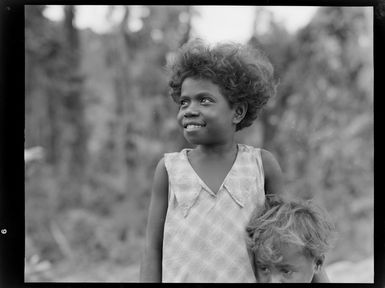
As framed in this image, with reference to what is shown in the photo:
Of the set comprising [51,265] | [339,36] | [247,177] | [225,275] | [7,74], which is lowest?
[51,265]

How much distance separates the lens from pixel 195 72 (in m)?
1.66

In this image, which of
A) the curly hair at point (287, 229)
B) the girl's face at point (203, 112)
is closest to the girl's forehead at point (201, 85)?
the girl's face at point (203, 112)

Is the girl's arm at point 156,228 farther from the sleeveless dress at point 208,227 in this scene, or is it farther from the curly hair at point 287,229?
the curly hair at point 287,229

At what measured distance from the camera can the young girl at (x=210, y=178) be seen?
1617mm

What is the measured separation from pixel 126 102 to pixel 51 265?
1.57 meters

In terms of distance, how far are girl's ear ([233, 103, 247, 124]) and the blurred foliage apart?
3.12m

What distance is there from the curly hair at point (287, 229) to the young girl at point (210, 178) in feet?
0.13

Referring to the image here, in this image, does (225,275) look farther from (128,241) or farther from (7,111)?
(128,241)

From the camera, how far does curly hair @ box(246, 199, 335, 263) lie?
1.59m

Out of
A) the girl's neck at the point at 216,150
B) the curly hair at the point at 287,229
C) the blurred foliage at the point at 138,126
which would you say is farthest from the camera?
the blurred foliage at the point at 138,126

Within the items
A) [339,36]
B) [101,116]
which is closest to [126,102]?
[101,116]

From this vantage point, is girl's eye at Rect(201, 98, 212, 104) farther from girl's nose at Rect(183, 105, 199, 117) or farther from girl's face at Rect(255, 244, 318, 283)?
girl's face at Rect(255, 244, 318, 283)

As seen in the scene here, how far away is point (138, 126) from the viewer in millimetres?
5367

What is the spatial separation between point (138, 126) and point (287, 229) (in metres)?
3.86
